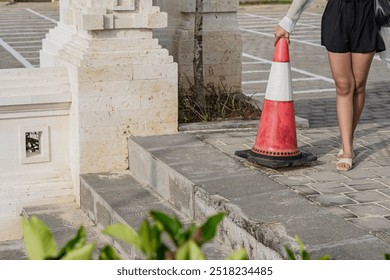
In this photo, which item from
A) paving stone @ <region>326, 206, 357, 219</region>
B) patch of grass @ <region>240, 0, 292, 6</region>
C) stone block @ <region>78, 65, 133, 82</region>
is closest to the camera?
paving stone @ <region>326, 206, 357, 219</region>

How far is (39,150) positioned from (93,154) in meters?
0.48

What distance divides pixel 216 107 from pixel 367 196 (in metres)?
2.59

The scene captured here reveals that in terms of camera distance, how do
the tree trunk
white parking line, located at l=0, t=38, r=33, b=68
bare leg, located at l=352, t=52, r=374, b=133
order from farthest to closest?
white parking line, located at l=0, t=38, r=33, b=68, the tree trunk, bare leg, located at l=352, t=52, r=374, b=133

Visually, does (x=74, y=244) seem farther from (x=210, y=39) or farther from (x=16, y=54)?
(x=16, y=54)

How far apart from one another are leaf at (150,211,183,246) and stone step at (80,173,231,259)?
2955mm

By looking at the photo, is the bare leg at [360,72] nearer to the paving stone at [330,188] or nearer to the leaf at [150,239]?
the paving stone at [330,188]

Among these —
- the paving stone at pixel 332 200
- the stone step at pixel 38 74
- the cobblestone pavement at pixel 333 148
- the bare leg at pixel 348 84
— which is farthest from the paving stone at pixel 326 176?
the stone step at pixel 38 74

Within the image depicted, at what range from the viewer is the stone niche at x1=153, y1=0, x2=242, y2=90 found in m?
7.99

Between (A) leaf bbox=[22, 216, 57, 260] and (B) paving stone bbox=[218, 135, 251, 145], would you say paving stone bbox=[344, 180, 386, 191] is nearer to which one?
(B) paving stone bbox=[218, 135, 251, 145]

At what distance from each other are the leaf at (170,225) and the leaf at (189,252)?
0.15 feet

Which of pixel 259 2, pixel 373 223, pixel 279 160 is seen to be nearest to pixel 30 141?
pixel 279 160

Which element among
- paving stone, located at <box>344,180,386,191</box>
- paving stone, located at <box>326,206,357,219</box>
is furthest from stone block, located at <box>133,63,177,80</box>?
paving stone, located at <box>326,206,357,219</box>
